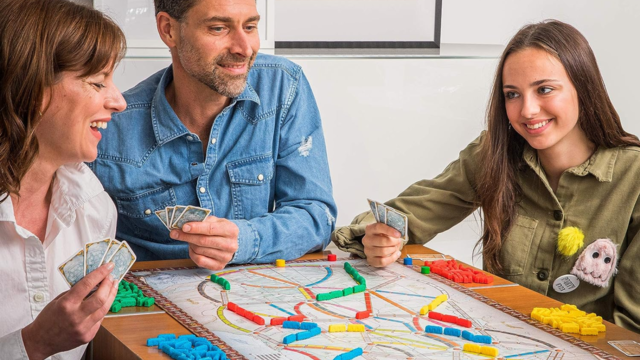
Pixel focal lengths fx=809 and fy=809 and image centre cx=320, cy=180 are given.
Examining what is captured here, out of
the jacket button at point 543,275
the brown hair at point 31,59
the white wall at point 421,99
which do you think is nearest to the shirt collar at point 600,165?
the jacket button at point 543,275

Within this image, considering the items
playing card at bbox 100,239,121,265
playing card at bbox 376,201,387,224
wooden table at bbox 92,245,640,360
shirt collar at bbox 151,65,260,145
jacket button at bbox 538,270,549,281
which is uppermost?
shirt collar at bbox 151,65,260,145

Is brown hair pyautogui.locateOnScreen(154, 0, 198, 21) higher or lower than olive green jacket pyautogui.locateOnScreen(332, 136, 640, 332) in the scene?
higher

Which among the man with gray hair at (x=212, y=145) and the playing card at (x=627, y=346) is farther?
the man with gray hair at (x=212, y=145)

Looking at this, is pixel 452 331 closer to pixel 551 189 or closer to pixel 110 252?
pixel 110 252

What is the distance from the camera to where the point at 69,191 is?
6.75 feet

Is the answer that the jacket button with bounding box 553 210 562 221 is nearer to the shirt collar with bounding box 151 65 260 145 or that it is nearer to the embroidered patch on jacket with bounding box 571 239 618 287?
the embroidered patch on jacket with bounding box 571 239 618 287

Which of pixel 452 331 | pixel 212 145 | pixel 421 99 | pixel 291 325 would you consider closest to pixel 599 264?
pixel 452 331

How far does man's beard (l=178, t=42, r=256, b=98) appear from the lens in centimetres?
249

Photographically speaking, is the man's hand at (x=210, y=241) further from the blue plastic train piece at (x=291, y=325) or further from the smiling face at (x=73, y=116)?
the blue plastic train piece at (x=291, y=325)

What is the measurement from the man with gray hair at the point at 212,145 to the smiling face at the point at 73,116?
18.6 inches

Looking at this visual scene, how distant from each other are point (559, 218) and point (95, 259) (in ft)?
4.48

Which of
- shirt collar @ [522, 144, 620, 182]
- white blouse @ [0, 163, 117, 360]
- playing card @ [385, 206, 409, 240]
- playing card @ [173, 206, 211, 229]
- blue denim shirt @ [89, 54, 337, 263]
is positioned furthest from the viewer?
blue denim shirt @ [89, 54, 337, 263]

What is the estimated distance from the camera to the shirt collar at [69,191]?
204 cm

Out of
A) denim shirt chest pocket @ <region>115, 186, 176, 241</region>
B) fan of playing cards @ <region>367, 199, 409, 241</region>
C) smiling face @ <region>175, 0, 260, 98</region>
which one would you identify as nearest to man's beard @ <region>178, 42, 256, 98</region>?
smiling face @ <region>175, 0, 260, 98</region>
